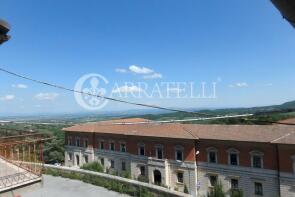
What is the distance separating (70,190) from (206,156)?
10.4 metres

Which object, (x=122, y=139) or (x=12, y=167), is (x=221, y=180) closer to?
(x=122, y=139)

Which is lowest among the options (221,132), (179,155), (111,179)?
(111,179)

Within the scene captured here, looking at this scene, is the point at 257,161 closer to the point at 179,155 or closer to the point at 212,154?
the point at 212,154

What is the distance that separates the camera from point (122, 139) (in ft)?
99.3

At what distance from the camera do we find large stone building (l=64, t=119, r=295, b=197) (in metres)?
20.4

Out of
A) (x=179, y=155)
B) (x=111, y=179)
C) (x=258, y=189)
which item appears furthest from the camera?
(x=179, y=155)

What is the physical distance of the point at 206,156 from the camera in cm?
2388

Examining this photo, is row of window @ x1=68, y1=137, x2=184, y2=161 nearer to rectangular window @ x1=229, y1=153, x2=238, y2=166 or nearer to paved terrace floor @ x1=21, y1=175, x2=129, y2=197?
rectangular window @ x1=229, y1=153, x2=238, y2=166

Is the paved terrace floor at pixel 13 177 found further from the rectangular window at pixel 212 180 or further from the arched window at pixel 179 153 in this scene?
the arched window at pixel 179 153

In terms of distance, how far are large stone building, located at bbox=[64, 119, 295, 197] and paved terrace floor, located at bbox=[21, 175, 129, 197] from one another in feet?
15.6

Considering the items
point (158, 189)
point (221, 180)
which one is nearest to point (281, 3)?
point (158, 189)

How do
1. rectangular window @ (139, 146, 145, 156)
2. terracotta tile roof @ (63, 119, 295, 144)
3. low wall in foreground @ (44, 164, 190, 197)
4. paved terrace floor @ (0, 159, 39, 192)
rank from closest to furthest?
1. paved terrace floor @ (0, 159, 39, 192)
2. low wall in foreground @ (44, 164, 190, 197)
3. terracotta tile roof @ (63, 119, 295, 144)
4. rectangular window @ (139, 146, 145, 156)

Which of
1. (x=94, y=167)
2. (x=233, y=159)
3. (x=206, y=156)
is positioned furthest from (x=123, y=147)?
(x=233, y=159)

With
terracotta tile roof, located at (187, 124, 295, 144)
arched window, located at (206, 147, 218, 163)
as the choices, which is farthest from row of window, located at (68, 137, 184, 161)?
arched window, located at (206, 147, 218, 163)
